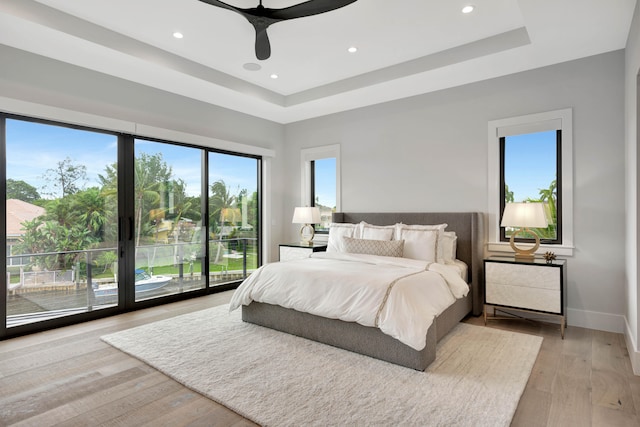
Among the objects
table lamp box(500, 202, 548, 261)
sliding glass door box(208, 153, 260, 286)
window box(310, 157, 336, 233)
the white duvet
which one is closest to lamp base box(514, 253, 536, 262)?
table lamp box(500, 202, 548, 261)

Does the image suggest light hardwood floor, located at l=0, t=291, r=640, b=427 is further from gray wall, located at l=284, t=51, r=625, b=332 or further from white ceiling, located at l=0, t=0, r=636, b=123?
white ceiling, located at l=0, t=0, r=636, b=123

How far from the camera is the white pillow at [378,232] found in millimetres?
4422

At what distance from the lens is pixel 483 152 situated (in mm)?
4293

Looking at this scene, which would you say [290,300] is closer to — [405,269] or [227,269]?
[405,269]

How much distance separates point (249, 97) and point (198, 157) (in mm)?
1162

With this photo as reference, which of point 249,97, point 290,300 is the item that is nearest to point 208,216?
point 249,97

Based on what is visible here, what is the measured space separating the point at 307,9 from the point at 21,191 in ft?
10.8

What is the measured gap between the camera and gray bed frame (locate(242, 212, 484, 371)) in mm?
2748

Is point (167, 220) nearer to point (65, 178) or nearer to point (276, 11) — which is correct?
point (65, 178)

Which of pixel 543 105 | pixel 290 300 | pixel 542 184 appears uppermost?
pixel 543 105

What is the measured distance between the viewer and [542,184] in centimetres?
402

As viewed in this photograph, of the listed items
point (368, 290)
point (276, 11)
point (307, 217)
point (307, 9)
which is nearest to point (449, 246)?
point (368, 290)

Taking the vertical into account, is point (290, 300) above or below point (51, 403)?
above

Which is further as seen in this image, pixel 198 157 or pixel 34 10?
pixel 198 157
